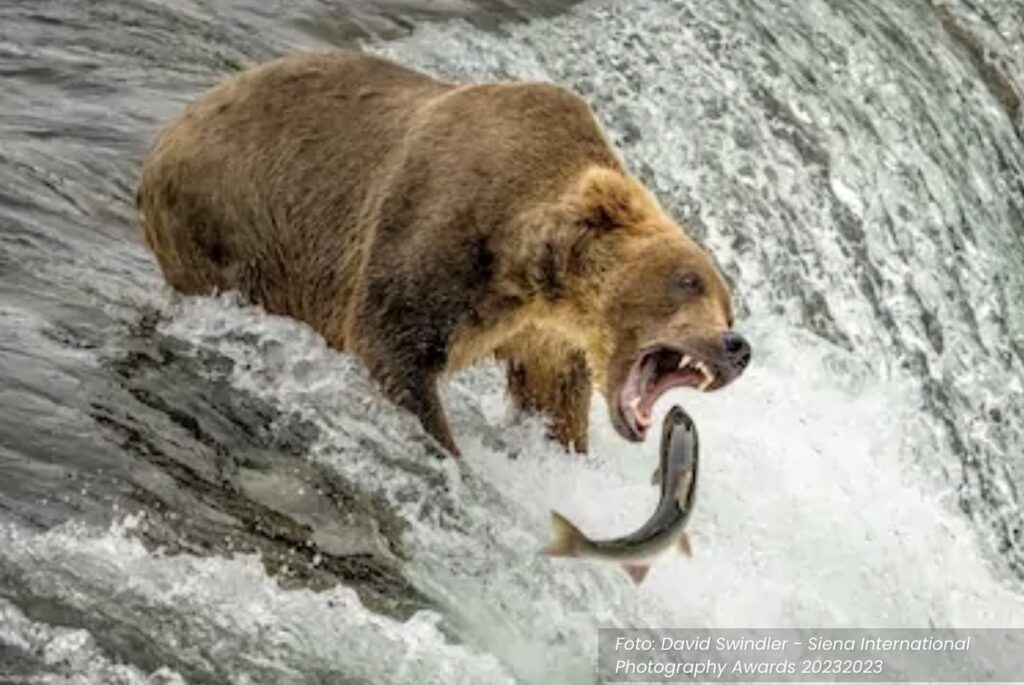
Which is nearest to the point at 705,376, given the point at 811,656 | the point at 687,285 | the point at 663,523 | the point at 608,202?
the point at 687,285

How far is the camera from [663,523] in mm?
4703

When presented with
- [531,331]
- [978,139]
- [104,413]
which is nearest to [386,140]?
[531,331]

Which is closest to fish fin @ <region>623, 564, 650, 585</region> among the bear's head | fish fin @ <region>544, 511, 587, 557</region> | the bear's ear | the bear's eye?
fish fin @ <region>544, 511, 587, 557</region>

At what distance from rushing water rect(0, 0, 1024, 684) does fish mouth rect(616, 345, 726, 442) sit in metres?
0.38

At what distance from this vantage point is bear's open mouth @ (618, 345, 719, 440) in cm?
521

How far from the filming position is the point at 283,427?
220 inches

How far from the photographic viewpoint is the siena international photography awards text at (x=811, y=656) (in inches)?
203

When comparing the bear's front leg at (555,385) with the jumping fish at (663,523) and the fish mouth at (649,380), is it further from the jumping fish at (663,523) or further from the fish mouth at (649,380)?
the jumping fish at (663,523)

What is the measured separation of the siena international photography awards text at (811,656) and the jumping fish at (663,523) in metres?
0.33

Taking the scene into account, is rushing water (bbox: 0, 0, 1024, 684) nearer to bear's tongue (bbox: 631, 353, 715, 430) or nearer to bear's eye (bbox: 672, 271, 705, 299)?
bear's tongue (bbox: 631, 353, 715, 430)

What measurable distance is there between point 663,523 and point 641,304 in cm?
78

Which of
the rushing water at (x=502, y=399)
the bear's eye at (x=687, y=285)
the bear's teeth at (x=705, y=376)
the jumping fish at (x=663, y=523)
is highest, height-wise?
the bear's eye at (x=687, y=285)

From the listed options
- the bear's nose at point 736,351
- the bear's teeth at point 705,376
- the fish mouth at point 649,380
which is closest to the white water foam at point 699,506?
the fish mouth at point 649,380

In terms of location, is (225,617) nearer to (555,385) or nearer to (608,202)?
(608,202)
